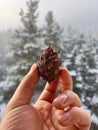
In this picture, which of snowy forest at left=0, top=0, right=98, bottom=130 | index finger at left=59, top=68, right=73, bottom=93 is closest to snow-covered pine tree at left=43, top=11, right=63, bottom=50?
snowy forest at left=0, top=0, right=98, bottom=130

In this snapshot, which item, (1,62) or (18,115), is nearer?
(18,115)

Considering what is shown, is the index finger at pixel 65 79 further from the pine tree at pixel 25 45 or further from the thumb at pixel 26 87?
the pine tree at pixel 25 45

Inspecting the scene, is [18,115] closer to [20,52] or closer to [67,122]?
[67,122]

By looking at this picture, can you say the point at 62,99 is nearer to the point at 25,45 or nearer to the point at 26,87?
the point at 26,87

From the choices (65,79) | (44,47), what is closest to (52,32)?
(44,47)

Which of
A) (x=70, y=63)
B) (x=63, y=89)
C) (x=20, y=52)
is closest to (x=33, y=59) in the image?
(x=20, y=52)

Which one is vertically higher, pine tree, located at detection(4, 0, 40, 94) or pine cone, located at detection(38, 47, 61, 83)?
pine cone, located at detection(38, 47, 61, 83)

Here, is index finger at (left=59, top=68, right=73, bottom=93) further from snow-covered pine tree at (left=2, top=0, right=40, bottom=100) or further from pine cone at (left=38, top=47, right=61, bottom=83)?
snow-covered pine tree at (left=2, top=0, right=40, bottom=100)
